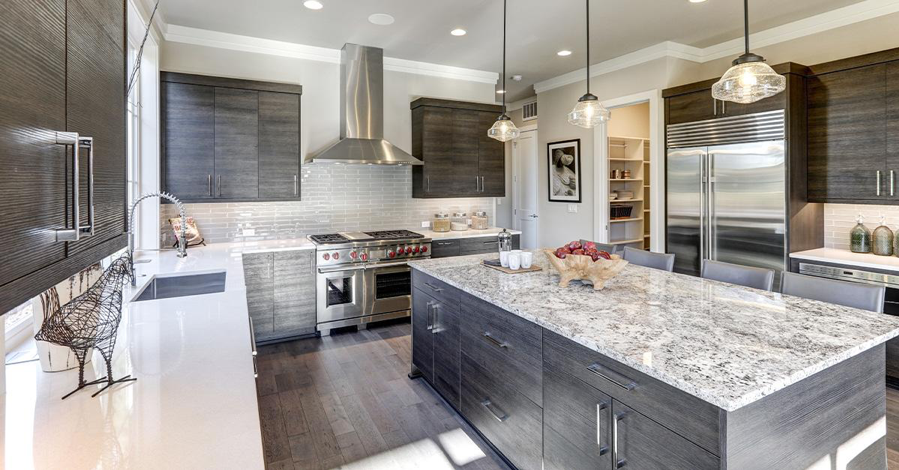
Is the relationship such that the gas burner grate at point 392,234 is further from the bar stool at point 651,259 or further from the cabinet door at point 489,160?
the bar stool at point 651,259

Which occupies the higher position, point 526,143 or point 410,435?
point 526,143

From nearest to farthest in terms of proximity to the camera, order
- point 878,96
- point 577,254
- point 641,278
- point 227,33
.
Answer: point 577,254 < point 641,278 < point 878,96 < point 227,33

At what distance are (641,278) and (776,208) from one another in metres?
2.15

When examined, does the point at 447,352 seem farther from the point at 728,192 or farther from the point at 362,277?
the point at 728,192

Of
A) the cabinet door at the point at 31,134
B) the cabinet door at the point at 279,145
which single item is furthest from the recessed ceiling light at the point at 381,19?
the cabinet door at the point at 31,134

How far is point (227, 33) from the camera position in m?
4.36

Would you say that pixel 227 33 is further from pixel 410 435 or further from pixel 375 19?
pixel 410 435

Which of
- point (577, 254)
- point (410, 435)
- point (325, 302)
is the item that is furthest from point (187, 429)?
point (325, 302)

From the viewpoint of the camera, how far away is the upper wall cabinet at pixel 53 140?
0.62 meters

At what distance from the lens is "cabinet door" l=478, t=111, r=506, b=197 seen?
18.2 ft

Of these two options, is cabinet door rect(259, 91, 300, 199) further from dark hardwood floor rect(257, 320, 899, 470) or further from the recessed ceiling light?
dark hardwood floor rect(257, 320, 899, 470)

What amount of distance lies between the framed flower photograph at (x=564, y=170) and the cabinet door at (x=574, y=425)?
170 inches

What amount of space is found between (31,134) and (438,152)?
184 inches

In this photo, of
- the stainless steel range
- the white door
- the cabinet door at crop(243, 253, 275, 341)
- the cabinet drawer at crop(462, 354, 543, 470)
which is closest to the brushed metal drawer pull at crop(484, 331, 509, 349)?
the cabinet drawer at crop(462, 354, 543, 470)
